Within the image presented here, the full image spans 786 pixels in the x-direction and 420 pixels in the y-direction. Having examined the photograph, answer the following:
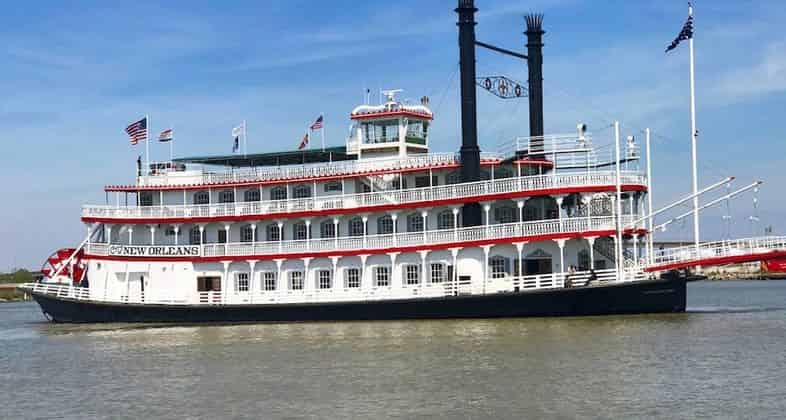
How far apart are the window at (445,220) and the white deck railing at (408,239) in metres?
1.01

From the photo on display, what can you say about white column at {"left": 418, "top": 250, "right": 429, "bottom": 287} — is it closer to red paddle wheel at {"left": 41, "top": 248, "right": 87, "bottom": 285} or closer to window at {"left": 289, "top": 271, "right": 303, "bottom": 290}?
window at {"left": 289, "top": 271, "right": 303, "bottom": 290}

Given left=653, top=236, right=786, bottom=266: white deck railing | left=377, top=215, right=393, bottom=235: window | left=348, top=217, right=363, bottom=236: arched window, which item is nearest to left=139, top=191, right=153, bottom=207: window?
left=348, top=217, right=363, bottom=236: arched window

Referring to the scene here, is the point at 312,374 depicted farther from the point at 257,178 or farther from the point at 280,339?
the point at 257,178

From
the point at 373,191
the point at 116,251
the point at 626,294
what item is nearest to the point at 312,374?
the point at 626,294

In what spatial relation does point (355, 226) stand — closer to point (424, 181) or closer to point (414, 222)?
point (414, 222)

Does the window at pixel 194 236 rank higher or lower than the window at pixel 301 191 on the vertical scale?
lower

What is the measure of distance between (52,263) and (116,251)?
125 inches

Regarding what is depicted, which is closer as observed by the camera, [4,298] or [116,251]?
[116,251]

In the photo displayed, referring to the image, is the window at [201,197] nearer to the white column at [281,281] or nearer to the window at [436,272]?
the white column at [281,281]

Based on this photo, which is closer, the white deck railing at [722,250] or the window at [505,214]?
the white deck railing at [722,250]

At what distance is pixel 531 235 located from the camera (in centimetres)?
3700

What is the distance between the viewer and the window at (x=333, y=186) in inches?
1661

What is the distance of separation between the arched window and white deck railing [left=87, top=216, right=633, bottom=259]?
0.80 metres

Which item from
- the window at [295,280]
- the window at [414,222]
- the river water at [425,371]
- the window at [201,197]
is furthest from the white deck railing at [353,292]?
the window at [201,197]
